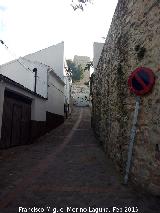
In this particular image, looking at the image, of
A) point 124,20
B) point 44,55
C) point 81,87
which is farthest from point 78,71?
point 124,20

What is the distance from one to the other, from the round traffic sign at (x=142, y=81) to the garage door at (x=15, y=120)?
25.9 ft

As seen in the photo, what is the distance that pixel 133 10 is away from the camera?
24.5 feet

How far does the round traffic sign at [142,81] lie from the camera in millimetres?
6109

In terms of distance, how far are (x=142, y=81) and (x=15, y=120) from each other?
946 cm

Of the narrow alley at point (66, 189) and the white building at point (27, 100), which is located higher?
the white building at point (27, 100)

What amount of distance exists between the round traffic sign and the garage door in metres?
7.89

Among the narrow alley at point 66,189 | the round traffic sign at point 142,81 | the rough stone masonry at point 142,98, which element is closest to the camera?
the narrow alley at point 66,189

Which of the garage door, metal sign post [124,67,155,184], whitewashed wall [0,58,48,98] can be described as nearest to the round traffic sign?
metal sign post [124,67,155,184]

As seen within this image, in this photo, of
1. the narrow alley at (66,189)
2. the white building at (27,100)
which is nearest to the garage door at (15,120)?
the white building at (27,100)

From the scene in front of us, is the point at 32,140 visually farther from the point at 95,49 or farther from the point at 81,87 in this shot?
the point at 81,87

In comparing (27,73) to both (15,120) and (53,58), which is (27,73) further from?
(15,120)

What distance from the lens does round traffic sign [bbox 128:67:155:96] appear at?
6109 millimetres

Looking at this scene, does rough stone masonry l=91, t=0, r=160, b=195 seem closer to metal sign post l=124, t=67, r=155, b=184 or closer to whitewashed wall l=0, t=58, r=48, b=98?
metal sign post l=124, t=67, r=155, b=184

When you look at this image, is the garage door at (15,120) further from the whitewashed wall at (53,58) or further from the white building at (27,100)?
the whitewashed wall at (53,58)
